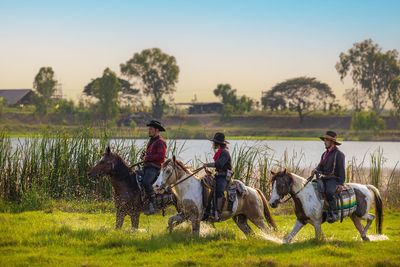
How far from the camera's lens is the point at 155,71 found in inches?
3164

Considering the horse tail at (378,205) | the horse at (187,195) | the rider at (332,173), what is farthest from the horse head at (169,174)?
the horse tail at (378,205)

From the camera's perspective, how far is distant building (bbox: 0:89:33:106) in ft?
261

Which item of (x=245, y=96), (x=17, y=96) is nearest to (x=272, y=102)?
(x=245, y=96)

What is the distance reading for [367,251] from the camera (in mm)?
7254

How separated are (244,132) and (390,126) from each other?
20931 mm

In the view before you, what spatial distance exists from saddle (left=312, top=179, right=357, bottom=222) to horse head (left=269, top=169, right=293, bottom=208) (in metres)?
0.57

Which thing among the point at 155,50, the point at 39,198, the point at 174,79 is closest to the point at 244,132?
the point at 174,79

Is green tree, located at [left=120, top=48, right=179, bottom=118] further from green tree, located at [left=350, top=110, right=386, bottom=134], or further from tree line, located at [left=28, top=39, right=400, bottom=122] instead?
green tree, located at [left=350, top=110, right=386, bottom=134]

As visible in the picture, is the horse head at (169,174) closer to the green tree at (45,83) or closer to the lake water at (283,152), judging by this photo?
the lake water at (283,152)

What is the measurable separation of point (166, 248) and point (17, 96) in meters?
80.5

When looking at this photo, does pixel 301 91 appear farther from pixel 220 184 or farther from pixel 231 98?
pixel 220 184

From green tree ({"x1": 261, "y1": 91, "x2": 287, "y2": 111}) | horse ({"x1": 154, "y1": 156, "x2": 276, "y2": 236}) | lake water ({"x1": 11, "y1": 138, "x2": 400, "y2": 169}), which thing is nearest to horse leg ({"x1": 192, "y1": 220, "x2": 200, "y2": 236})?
horse ({"x1": 154, "y1": 156, "x2": 276, "y2": 236})

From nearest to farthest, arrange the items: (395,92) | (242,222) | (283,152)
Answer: (242,222) < (283,152) < (395,92)

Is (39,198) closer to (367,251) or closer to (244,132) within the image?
(367,251)
